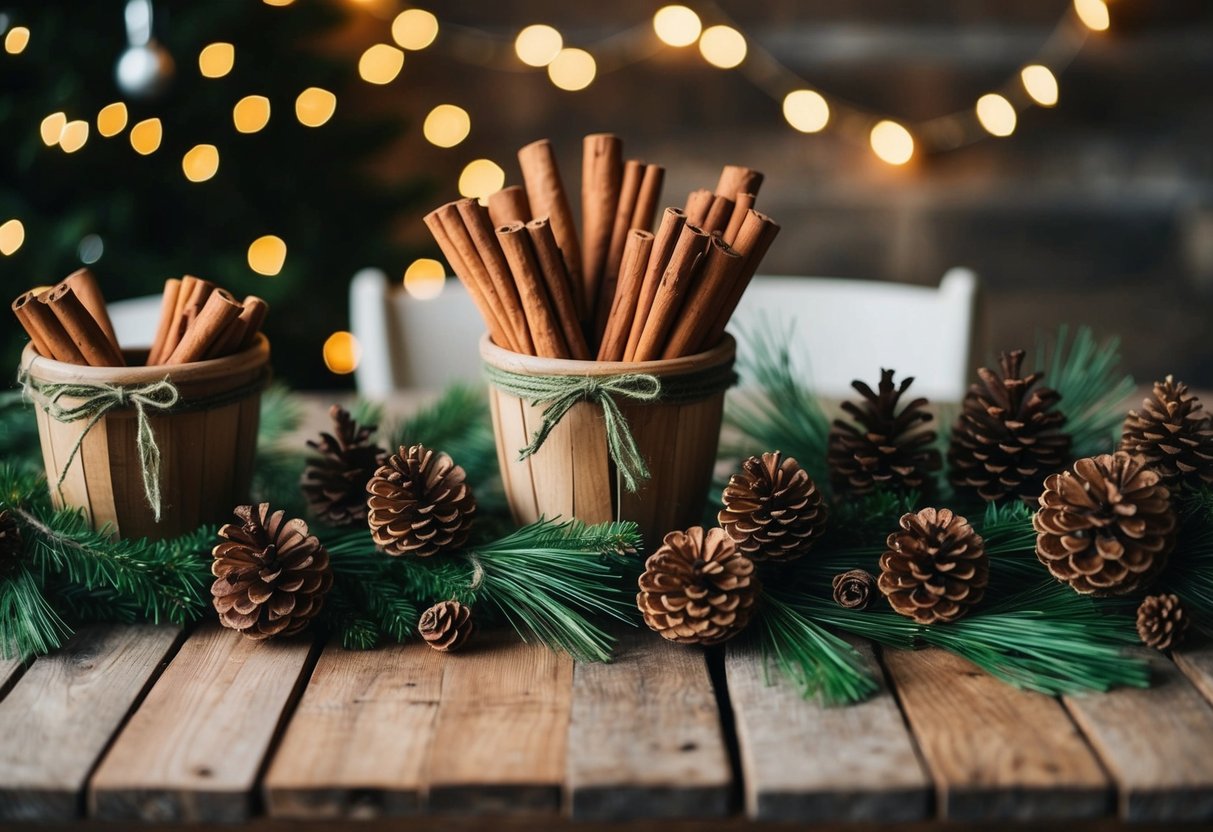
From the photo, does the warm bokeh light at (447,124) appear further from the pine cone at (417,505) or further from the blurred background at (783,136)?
the pine cone at (417,505)

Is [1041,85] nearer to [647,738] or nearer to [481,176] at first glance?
[481,176]

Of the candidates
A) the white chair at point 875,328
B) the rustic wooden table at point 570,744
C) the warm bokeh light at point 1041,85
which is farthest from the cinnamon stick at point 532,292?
the warm bokeh light at point 1041,85

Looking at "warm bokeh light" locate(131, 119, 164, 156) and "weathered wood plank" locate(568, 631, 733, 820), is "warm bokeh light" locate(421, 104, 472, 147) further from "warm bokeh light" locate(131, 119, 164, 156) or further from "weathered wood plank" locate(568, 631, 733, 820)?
"weathered wood plank" locate(568, 631, 733, 820)


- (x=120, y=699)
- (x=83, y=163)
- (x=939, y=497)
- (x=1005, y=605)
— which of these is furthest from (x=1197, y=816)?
(x=83, y=163)

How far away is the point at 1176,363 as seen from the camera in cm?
238

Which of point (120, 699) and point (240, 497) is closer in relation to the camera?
point (120, 699)

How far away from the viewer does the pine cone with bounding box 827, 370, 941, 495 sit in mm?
828

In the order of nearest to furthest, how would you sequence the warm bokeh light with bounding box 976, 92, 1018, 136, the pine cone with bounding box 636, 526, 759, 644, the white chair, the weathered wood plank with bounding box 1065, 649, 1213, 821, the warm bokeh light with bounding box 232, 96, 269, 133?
the weathered wood plank with bounding box 1065, 649, 1213, 821 → the pine cone with bounding box 636, 526, 759, 644 → the white chair → the warm bokeh light with bounding box 232, 96, 269, 133 → the warm bokeh light with bounding box 976, 92, 1018, 136

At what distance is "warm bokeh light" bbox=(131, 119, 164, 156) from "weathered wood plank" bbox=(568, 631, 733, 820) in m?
1.49

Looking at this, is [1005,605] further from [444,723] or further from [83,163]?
[83,163]

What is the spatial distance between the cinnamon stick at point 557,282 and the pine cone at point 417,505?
4.6 inches

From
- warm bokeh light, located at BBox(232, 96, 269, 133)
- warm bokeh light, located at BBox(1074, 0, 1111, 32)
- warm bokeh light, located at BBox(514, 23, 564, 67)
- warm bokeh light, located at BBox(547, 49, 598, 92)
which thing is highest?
warm bokeh light, located at BBox(1074, 0, 1111, 32)

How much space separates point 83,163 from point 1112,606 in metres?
1.69

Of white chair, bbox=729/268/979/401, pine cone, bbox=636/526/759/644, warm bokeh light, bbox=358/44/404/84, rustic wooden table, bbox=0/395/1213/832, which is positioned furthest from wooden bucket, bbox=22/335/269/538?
warm bokeh light, bbox=358/44/404/84
